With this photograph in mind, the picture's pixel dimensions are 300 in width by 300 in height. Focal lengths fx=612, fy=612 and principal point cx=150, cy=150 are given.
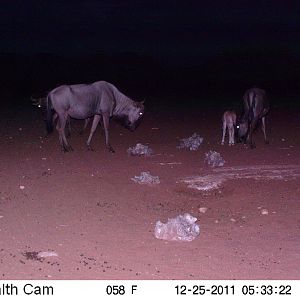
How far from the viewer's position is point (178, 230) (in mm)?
7555

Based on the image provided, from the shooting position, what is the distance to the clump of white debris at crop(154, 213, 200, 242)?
7535 mm

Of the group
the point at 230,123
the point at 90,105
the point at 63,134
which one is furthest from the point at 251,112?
the point at 63,134

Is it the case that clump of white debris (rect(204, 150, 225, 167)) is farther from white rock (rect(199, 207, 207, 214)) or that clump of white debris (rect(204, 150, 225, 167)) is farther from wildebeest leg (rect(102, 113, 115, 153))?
white rock (rect(199, 207, 207, 214))

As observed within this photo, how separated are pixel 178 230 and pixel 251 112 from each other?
8.24 metres

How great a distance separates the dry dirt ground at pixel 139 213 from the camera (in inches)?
260

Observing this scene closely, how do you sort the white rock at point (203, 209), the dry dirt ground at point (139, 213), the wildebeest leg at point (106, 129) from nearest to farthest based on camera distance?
the dry dirt ground at point (139, 213) → the white rock at point (203, 209) → the wildebeest leg at point (106, 129)

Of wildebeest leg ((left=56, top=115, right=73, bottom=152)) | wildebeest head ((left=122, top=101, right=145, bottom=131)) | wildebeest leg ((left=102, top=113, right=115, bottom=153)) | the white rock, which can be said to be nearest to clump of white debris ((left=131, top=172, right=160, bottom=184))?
the white rock

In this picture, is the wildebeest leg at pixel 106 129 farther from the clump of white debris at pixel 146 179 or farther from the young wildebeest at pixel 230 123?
the clump of white debris at pixel 146 179

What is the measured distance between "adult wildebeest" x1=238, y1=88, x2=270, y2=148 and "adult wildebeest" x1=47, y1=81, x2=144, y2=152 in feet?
8.58

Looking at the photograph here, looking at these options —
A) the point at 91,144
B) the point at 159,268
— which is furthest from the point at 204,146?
the point at 159,268

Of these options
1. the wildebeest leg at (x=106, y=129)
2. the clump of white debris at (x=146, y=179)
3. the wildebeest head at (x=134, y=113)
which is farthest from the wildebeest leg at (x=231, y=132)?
the clump of white debris at (x=146, y=179)

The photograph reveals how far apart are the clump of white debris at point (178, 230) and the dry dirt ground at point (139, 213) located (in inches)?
5.0

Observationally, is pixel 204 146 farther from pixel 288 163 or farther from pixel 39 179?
pixel 39 179

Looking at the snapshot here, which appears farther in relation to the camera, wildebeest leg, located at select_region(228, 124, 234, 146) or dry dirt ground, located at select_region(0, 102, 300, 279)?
wildebeest leg, located at select_region(228, 124, 234, 146)
